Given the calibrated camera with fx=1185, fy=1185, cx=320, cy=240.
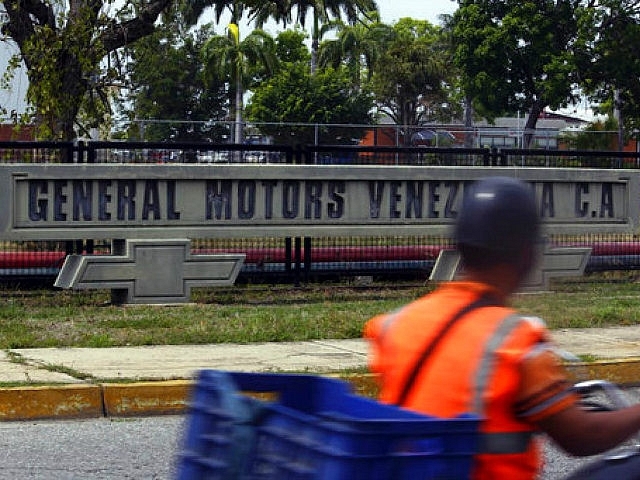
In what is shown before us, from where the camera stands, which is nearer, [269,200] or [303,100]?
[269,200]

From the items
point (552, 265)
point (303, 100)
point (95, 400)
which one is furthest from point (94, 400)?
point (303, 100)

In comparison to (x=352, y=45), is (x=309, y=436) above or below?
below

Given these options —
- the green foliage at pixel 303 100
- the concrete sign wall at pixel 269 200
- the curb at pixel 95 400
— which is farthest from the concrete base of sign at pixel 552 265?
the green foliage at pixel 303 100

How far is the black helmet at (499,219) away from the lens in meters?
2.76

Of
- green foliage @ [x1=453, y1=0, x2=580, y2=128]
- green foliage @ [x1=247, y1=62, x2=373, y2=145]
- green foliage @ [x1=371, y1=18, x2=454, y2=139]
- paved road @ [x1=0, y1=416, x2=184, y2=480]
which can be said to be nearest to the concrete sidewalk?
paved road @ [x1=0, y1=416, x2=184, y2=480]

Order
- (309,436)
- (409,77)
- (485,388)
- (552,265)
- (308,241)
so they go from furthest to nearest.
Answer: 1. (409,77)
2. (552,265)
3. (308,241)
4. (485,388)
5. (309,436)

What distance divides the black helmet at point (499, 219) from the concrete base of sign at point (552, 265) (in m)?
12.0

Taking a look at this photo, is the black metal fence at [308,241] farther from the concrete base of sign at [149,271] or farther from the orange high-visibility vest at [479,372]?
the orange high-visibility vest at [479,372]

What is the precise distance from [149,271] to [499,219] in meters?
10.9

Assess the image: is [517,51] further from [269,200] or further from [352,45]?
[269,200]

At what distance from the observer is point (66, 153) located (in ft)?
45.1

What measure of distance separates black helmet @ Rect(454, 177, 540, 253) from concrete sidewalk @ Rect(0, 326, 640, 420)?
5.04 meters

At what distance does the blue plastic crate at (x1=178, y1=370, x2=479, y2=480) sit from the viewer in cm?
240

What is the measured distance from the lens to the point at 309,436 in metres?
2.48
